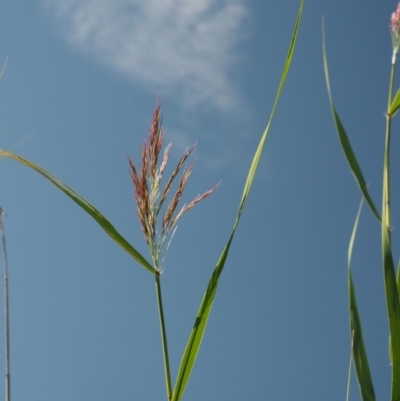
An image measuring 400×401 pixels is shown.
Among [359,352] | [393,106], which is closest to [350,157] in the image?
[393,106]

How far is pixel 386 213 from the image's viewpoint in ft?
5.01

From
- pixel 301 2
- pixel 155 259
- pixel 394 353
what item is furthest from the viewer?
pixel 301 2

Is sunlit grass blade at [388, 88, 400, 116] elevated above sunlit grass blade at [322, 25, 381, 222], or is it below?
above

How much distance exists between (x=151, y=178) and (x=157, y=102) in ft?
0.59

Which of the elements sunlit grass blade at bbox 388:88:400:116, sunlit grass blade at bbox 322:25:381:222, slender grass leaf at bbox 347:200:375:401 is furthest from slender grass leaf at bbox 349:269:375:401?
sunlit grass blade at bbox 388:88:400:116

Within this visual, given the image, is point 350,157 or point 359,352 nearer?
point 359,352

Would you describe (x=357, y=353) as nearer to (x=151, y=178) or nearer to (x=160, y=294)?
(x=160, y=294)

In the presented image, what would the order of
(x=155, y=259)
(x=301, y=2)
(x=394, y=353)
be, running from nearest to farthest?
(x=394, y=353), (x=155, y=259), (x=301, y=2)

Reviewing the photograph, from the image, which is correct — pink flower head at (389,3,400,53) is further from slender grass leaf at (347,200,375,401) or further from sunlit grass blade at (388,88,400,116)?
slender grass leaf at (347,200,375,401)

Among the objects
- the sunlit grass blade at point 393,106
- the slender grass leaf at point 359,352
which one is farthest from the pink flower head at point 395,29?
the slender grass leaf at point 359,352

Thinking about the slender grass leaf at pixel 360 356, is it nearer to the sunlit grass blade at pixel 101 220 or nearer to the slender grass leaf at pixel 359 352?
the slender grass leaf at pixel 359 352

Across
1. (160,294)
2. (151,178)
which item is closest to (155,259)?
(160,294)

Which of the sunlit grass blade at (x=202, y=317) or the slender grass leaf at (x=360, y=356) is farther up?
the sunlit grass blade at (x=202, y=317)

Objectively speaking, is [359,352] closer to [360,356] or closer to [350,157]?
[360,356]
